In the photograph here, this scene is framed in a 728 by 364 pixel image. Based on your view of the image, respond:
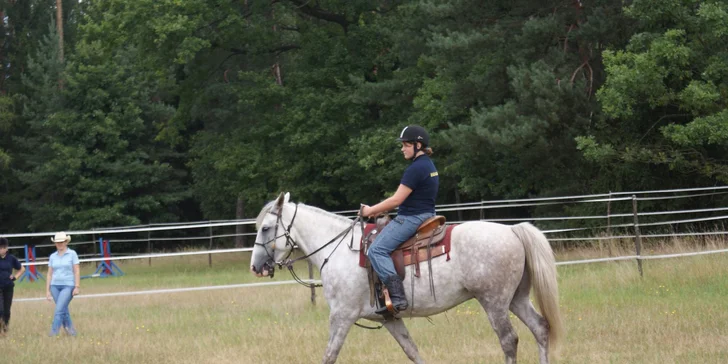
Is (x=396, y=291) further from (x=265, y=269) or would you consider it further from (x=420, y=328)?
(x=420, y=328)

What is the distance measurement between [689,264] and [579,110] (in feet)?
32.4

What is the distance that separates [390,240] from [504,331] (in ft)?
4.55

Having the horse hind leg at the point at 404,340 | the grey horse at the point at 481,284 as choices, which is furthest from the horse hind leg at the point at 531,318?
the horse hind leg at the point at 404,340

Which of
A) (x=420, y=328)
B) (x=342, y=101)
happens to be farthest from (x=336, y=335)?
(x=342, y=101)

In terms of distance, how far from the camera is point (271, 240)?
9938mm

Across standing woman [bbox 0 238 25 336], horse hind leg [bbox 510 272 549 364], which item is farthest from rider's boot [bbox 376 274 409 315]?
standing woman [bbox 0 238 25 336]

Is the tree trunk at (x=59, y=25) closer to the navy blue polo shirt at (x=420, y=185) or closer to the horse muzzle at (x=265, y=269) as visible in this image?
the horse muzzle at (x=265, y=269)

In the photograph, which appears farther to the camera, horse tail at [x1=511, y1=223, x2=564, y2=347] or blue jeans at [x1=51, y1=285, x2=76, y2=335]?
blue jeans at [x1=51, y1=285, x2=76, y2=335]

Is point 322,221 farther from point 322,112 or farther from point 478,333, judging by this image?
point 322,112

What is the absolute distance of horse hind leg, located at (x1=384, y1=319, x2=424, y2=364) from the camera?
9280 mm

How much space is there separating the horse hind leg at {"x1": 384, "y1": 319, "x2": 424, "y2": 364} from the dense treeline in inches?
558

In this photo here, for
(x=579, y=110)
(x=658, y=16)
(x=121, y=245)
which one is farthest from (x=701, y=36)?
(x=121, y=245)

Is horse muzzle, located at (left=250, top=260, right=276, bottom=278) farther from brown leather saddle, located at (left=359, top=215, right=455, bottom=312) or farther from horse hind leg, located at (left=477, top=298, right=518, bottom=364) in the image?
horse hind leg, located at (left=477, top=298, right=518, bottom=364)

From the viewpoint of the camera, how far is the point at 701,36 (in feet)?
73.2
